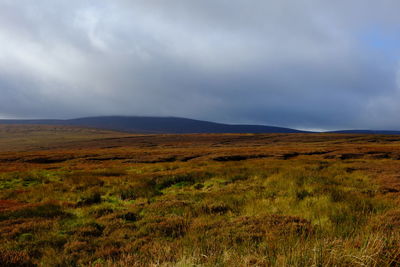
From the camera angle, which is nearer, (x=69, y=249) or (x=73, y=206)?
(x=69, y=249)

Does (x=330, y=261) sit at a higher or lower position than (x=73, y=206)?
higher

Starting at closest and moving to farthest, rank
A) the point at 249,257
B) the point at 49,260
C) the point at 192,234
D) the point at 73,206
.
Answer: the point at 249,257
the point at 49,260
the point at 192,234
the point at 73,206

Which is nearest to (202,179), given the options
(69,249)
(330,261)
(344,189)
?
(344,189)

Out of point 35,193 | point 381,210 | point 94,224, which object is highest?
point 381,210

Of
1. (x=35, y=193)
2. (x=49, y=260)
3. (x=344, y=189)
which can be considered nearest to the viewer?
(x=49, y=260)

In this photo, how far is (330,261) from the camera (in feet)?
11.3

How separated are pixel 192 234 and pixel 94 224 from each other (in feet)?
10.1

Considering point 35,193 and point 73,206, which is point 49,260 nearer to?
point 73,206

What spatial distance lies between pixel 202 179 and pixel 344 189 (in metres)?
7.58

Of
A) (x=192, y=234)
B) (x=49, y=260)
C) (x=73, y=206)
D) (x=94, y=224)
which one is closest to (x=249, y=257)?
(x=192, y=234)

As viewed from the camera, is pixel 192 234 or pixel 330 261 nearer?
pixel 330 261

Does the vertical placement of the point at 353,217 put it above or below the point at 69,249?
above

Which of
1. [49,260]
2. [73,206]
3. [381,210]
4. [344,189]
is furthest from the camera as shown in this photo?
[344,189]

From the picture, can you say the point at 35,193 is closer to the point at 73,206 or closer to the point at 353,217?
the point at 73,206
